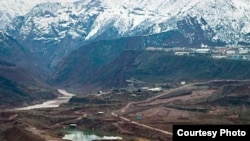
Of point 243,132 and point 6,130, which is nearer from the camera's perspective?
point 243,132

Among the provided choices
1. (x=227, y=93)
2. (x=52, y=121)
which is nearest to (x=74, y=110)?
(x=52, y=121)

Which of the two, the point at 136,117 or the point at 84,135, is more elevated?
the point at 136,117

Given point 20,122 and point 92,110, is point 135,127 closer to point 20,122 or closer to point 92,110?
point 20,122

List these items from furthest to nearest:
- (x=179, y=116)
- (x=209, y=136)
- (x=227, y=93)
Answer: (x=227, y=93), (x=179, y=116), (x=209, y=136)

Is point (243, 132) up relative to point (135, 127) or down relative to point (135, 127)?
up

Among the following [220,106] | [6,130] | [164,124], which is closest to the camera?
[6,130]

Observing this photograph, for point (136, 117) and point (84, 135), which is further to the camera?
point (136, 117)

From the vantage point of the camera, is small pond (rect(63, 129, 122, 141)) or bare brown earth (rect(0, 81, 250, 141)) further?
bare brown earth (rect(0, 81, 250, 141))

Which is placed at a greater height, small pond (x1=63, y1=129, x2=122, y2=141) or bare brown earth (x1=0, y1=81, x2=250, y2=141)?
bare brown earth (x1=0, y1=81, x2=250, y2=141)
